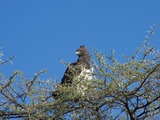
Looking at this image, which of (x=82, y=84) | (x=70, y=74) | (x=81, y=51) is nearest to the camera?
(x=82, y=84)

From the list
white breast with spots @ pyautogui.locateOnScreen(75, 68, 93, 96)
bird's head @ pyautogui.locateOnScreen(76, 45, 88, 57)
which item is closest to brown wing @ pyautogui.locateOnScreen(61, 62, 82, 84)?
white breast with spots @ pyautogui.locateOnScreen(75, 68, 93, 96)

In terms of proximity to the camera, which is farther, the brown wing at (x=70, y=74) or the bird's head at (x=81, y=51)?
the bird's head at (x=81, y=51)

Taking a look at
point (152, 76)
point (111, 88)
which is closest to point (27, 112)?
point (111, 88)

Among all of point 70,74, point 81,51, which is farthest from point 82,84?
point 81,51

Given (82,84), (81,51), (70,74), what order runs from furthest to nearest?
(81,51), (70,74), (82,84)

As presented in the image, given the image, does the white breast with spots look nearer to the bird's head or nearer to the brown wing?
the brown wing

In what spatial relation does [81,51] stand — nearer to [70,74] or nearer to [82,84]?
[70,74]

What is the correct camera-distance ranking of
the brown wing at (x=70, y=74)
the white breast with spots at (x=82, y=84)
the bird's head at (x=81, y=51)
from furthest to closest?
the bird's head at (x=81, y=51) → the brown wing at (x=70, y=74) → the white breast with spots at (x=82, y=84)

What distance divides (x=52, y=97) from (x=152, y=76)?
1.25 meters

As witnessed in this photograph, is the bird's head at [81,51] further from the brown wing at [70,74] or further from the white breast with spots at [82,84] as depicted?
the white breast with spots at [82,84]

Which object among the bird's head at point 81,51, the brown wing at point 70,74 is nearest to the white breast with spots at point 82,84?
the brown wing at point 70,74

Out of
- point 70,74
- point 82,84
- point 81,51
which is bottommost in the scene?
point 82,84

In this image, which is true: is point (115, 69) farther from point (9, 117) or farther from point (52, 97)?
point (9, 117)

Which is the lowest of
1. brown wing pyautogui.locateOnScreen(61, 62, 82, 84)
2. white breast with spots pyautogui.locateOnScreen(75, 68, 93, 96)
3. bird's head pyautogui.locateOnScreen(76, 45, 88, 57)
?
white breast with spots pyautogui.locateOnScreen(75, 68, 93, 96)
